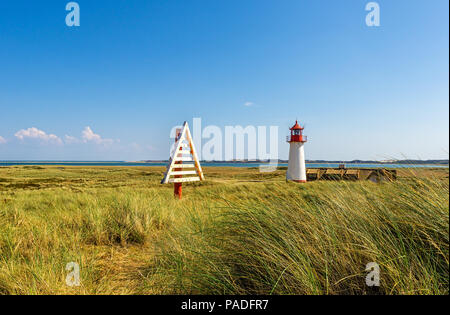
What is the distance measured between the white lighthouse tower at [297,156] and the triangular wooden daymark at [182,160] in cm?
1291

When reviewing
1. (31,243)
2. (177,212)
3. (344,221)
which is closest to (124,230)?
(31,243)

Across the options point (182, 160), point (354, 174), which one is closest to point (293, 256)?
point (182, 160)

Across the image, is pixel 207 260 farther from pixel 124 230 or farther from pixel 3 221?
pixel 3 221

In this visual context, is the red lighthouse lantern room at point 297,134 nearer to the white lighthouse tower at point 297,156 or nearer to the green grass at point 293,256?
the white lighthouse tower at point 297,156

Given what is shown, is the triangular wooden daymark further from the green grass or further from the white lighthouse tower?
the white lighthouse tower

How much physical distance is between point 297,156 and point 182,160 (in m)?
14.5

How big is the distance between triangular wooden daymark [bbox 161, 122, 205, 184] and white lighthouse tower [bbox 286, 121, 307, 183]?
12910 mm

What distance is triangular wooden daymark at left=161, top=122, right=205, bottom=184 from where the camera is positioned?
9.72 meters

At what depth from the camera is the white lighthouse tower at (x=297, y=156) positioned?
71.9 ft
